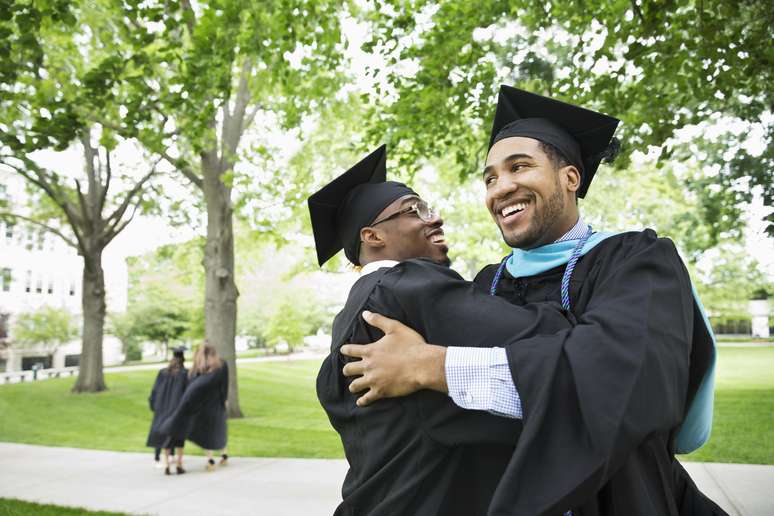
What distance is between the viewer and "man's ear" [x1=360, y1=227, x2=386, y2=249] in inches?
101

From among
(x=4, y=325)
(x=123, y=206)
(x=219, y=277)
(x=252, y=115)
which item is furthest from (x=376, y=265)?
(x=4, y=325)

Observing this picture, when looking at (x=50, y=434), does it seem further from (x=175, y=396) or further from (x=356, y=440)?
(x=356, y=440)

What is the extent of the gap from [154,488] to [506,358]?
7984mm

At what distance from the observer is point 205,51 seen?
270 inches

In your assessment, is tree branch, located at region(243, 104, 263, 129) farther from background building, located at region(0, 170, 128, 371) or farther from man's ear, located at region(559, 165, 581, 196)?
background building, located at region(0, 170, 128, 371)

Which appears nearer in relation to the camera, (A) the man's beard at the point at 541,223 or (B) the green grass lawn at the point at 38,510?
(A) the man's beard at the point at 541,223

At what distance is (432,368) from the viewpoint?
178 cm

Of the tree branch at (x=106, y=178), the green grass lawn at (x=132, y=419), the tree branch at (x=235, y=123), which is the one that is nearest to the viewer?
the green grass lawn at (x=132, y=419)

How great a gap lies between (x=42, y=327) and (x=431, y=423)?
4380 centimetres

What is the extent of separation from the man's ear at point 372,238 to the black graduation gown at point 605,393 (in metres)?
0.97

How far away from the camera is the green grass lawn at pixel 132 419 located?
12.4 m

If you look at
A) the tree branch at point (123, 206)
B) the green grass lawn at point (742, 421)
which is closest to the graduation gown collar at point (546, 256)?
the green grass lawn at point (742, 421)

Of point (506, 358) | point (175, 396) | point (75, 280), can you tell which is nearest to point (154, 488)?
point (175, 396)

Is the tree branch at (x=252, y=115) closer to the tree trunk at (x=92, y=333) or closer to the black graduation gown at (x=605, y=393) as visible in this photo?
the tree trunk at (x=92, y=333)
